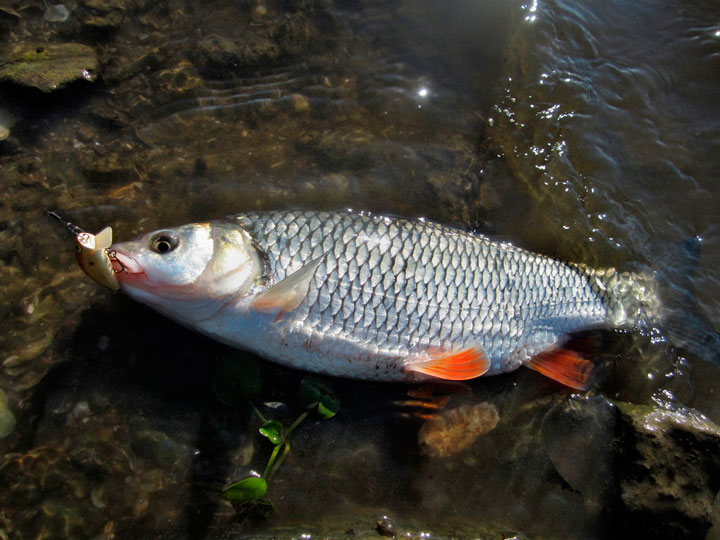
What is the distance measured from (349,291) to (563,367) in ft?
5.27

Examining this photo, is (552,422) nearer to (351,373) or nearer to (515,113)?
(351,373)

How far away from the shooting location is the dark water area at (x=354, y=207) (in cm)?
277

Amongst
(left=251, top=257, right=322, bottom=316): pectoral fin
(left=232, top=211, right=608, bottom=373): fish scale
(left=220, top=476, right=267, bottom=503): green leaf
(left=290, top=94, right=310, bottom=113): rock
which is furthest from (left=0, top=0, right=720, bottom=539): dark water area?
(left=251, top=257, right=322, bottom=316): pectoral fin

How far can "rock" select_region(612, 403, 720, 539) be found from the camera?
289cm

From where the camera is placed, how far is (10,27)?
343 cm

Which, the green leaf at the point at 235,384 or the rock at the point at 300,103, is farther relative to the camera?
the rock at the point at 300,103

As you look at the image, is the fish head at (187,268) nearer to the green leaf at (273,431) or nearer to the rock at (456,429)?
the green leaf at (273,431)

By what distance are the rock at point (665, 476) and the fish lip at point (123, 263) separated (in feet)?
10.2

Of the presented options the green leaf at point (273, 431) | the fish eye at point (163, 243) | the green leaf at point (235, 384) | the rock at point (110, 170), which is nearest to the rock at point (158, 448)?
the green leaf at point (235, 384)

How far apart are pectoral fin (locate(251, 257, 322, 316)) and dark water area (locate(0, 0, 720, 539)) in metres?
0.52

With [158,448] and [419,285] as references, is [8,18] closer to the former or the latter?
[158,448]

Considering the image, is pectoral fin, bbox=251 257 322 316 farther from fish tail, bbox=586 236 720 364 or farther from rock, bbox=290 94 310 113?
fish tail, bbox=586 236 720 364

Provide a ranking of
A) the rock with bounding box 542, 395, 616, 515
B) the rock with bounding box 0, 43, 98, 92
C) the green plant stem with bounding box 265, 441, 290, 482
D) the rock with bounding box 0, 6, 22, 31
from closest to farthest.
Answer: the green plant stem with bounding box 265, 441, 290, 482 → the rock with bounding box 542, 395, 616, 515 → the rock with bounding box 0, 43, 98, 92 → the rock with bounding box 0, 6, 22, 31

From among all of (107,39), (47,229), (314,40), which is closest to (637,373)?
(314,40)
